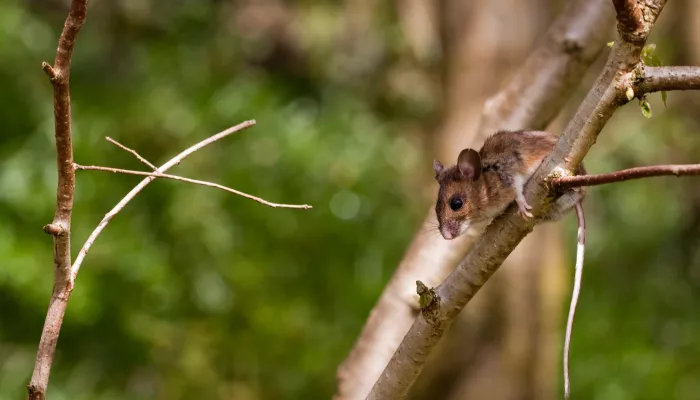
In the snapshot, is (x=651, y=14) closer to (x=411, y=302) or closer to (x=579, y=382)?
(x=411, y=302)

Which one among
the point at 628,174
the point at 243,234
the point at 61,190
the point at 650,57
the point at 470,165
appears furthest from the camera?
the point at 243,234

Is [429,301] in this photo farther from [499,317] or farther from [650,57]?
[499,317]

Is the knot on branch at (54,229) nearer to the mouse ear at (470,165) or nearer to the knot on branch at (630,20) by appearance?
the knot on branch at (630,20)

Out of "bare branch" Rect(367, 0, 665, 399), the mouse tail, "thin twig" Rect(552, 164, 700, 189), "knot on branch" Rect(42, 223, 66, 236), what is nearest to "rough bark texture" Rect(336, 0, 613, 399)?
the mouse tail

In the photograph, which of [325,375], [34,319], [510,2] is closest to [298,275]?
[325,375]

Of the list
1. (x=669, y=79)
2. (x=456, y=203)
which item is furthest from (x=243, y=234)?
(x=669, y=79)

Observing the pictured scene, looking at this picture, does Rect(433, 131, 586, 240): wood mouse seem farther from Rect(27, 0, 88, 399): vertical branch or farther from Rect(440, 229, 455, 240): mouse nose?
Rect(27, 0, 88, 399): vertical branch
